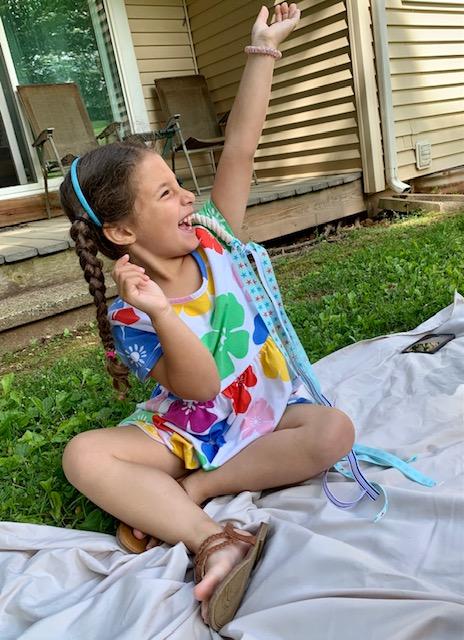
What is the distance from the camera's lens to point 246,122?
5.58ft

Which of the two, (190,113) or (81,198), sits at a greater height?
(190,113)

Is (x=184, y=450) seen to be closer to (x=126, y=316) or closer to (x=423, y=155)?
(x=126, y=316)

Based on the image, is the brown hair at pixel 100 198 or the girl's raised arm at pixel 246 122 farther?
the girl's raised arm at pixel 246 122

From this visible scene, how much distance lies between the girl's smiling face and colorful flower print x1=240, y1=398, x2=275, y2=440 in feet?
1.54

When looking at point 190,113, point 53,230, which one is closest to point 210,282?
point 53,230

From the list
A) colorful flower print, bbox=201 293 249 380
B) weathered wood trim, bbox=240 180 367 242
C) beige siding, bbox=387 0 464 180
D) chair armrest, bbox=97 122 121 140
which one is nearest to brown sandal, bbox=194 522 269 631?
colorful flower print, bbox=201 293 249 380

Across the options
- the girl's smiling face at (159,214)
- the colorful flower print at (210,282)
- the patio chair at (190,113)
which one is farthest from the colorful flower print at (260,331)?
the patio chair at (190,113)

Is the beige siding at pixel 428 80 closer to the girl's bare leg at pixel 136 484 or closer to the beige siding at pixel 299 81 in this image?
the beige siding at pixel 299 81

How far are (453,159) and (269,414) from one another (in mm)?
5226

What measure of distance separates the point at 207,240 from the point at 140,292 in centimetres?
43

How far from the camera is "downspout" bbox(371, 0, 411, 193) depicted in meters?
4.78

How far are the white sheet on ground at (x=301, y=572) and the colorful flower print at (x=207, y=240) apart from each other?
0.68 meters

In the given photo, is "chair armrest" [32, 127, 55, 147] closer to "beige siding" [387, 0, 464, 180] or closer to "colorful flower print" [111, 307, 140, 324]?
"beige siding" [387, 0, 464, 180]

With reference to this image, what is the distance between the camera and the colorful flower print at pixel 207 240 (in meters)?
1.64
